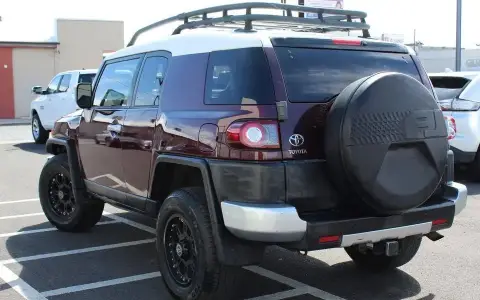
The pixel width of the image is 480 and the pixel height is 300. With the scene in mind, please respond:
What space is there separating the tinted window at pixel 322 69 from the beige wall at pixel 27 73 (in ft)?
83.4

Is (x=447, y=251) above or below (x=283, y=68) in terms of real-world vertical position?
below

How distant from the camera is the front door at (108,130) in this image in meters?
5.33

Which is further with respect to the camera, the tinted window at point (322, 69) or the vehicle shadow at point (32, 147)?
the vehicle shadow at point (32, 147)

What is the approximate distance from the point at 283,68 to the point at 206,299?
5.47 feet

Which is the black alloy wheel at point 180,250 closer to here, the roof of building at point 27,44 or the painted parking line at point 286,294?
the painted parking line at point 286,294

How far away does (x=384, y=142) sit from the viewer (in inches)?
148

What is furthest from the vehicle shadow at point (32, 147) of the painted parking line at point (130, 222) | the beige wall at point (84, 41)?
the beige wall at point (84, 41)

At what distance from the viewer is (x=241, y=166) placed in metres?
3.76

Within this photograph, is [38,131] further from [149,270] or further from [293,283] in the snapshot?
[293,283]

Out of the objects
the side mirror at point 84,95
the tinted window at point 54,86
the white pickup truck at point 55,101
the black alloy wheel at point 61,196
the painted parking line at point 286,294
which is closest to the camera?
the painted parking line at point 286,294

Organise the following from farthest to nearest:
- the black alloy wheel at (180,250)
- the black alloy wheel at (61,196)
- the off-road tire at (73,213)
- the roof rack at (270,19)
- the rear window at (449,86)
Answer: the rear window at (449,86) → the black alloy wheel at (61,196) → the off-road tire at (73,213) → the roof rack at (270,19) → the black alloy wheel at (180,250)

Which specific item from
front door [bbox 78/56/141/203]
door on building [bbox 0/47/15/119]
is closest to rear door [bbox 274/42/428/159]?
front door [bbox 78/56/141/203]

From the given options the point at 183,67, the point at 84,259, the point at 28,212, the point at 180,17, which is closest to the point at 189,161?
the point at 183,67

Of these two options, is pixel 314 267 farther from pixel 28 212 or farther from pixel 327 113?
pixel 28 212
